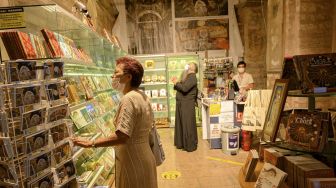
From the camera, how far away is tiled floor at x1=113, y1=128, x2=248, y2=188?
12.6 ft

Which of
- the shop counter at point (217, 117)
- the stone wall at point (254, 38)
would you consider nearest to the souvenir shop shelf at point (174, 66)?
the stone wall at point (254, 38)

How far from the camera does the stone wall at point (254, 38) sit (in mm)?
7875

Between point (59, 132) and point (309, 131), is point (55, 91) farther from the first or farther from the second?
point (309, 131)

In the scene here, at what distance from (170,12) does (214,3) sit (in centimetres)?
146

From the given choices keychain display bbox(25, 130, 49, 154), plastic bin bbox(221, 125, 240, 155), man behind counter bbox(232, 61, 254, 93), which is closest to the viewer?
keychain display bbox(25, 130, 49, 154)

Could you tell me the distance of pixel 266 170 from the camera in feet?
5.33

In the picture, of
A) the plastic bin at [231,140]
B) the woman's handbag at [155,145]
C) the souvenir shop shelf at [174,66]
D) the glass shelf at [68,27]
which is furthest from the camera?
the souvenir shop shelf at [174,66]

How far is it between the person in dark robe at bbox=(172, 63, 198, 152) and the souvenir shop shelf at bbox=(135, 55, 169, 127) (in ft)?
8.56

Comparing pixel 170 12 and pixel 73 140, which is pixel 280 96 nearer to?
pixel 73 140

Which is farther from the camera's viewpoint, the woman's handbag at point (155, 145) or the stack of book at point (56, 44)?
the woman's handbag at point (155, 145)

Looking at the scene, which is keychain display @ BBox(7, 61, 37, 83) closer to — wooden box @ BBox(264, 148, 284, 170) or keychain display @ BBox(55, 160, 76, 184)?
keychain display @ BBox(55, 160, 76, 184)

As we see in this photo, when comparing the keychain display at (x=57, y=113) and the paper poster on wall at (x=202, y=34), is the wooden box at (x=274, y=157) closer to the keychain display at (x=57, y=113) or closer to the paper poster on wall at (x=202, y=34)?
the keychain display at (x=57, y=113)

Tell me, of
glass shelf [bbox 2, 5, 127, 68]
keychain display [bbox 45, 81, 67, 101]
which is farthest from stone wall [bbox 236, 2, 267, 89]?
keychain display [bbox 45, 81, 67, 101]

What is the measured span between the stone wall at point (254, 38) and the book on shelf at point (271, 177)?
6.92m
